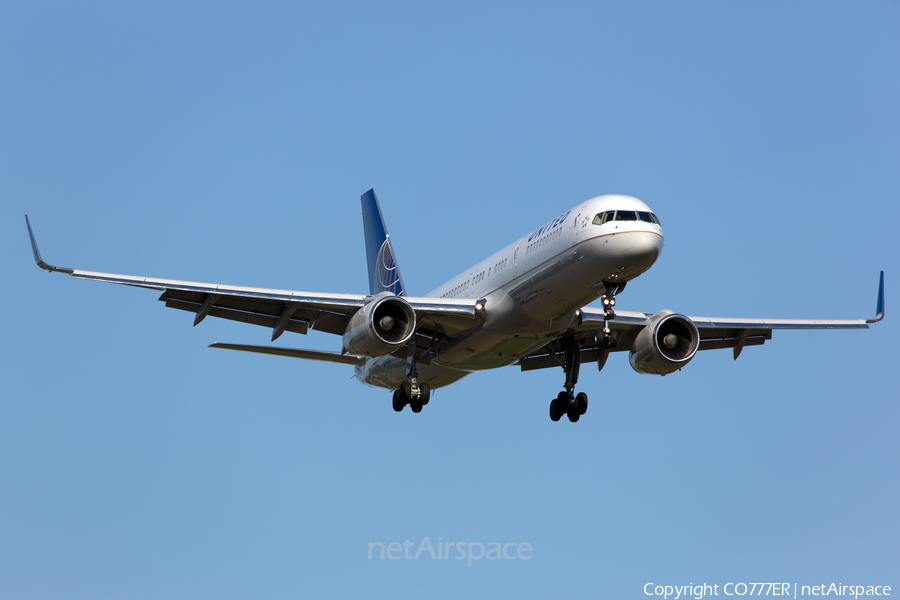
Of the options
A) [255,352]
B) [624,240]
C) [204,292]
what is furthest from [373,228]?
[624,240]

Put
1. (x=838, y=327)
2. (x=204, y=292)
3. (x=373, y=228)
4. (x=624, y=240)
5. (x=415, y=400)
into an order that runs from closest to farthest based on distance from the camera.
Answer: (x=624, y=240), (x=204, y=292), (x=415, y=400), (x=838, y=327), (x=373, y=228)

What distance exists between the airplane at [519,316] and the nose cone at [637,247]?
0.03 m

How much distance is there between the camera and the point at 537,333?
29.1 metres

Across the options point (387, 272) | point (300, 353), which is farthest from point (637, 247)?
point (387, 272)

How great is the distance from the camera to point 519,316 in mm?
28359

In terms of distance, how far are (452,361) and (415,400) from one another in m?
1.83

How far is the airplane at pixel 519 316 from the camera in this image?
26.1 metres

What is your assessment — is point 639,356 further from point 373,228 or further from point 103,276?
point 103,276

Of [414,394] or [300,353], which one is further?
[300,353]

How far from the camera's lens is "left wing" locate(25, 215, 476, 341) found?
28.1m

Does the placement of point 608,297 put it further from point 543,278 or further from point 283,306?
point 283,306

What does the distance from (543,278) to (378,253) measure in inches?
533

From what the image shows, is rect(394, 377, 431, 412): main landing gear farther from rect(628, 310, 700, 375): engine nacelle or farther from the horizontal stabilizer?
rect(628, 310, 700, 375): engine nacelle

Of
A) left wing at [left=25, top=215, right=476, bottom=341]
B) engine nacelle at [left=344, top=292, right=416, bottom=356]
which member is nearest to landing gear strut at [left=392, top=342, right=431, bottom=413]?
left wing at [left=25, top=215, right=476, bottom=341]
